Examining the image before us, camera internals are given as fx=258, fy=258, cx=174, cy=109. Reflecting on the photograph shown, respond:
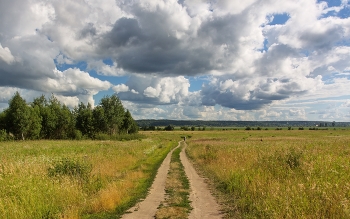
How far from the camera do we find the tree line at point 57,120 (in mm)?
63469

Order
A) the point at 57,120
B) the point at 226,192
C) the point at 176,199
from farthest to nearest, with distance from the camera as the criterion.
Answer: the point at 57,120 < the point at 226,192 < the point at 176,199

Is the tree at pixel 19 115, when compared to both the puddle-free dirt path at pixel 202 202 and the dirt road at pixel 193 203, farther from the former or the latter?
the puddle-free dirt path at pixel 202 202

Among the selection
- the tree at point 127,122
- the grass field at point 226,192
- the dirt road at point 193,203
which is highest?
the tree at point 127,122

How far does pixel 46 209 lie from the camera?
30.8ft

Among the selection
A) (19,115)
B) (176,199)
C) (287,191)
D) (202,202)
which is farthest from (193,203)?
(19,115)

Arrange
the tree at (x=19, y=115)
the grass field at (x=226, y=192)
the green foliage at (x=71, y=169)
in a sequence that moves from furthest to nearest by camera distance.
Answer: the tree at (x=19, y=115) < the green foliage at (x=71, y=169) < the grass field at (x=226, y=192)

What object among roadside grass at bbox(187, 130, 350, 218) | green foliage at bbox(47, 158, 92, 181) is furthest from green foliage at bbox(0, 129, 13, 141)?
roadside grass at bbox(187, 130, 350, 218)

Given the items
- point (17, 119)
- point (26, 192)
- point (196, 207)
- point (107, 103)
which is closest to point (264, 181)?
point (196, 207)

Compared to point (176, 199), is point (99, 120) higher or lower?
higher

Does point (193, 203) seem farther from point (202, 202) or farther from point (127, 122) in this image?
point (127, 122)

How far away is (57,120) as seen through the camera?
78.2 meters

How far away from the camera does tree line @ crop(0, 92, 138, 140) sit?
208 ft

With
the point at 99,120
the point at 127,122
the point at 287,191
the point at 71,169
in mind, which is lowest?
the point at 71,169

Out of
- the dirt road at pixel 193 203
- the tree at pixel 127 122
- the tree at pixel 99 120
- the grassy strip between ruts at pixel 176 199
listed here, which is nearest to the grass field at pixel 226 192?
the dirt road at pixel 193 203
